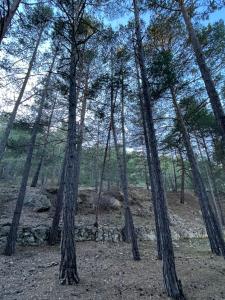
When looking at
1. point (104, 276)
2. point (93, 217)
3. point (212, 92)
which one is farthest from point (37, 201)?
point (212, 92)

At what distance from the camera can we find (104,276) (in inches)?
229

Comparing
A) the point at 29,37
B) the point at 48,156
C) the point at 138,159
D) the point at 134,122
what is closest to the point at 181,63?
the point at 134,122

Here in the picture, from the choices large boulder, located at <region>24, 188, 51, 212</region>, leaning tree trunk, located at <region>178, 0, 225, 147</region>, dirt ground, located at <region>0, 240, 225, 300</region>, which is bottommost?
dirt ground, located at <region>0, 240, 225, 300</region>

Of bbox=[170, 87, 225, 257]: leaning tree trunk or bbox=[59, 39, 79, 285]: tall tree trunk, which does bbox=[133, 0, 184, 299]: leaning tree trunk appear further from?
bbox=[170, 87, 225, 257]: leaning tree trunk

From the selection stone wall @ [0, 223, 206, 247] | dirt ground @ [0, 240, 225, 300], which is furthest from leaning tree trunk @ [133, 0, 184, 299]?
stone wall @ [0, 223, 206, 247]

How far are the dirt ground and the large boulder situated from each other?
4.27 m

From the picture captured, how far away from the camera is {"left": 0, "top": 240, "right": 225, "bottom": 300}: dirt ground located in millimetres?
4633

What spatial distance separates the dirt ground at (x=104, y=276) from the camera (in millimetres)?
4633

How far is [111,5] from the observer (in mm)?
7047

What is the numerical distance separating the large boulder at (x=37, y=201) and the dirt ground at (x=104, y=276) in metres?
4.27

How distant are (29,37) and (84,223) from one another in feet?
30.1

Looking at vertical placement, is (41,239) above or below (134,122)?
below

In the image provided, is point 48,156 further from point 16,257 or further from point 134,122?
point 16,257

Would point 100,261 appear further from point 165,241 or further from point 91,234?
point 165,241
